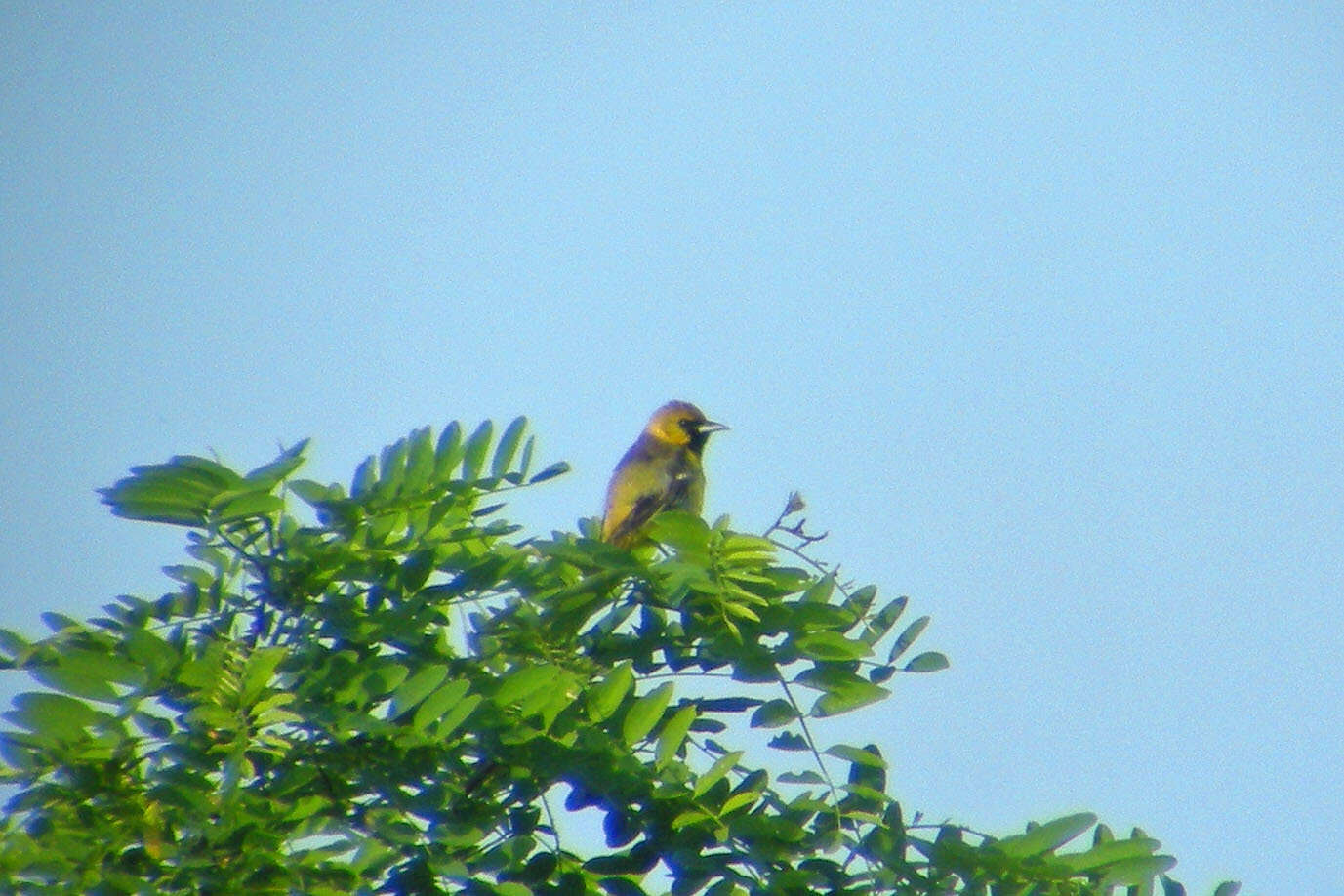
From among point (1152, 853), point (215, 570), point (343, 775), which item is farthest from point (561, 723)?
point (1152, 853)

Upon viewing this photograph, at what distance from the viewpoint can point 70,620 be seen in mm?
2807

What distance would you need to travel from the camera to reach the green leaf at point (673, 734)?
9.55 feet

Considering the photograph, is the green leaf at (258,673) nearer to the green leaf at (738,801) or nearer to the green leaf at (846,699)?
the green leaf at (738,801)

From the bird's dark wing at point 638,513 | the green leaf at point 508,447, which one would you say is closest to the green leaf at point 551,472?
the green leaf at point 508,447

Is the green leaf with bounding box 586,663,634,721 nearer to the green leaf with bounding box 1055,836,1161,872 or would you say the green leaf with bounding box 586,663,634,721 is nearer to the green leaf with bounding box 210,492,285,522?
the green leaf with bounding box 210,492,285,522

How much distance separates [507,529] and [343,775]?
69cm

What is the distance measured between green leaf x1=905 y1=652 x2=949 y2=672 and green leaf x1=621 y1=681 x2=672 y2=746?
575 millimetres

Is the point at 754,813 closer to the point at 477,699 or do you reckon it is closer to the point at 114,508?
the point at 477,699

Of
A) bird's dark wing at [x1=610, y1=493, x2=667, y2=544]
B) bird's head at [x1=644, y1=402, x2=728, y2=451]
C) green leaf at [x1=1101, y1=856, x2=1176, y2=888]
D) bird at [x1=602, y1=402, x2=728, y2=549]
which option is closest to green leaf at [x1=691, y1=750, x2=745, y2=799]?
green leaf at [x1=1101, y1=856, x2=1176, y2=888]

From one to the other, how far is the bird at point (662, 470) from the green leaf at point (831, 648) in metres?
3.32

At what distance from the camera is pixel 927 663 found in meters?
3.20

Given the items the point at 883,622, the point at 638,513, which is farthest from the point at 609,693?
the point at 638,513

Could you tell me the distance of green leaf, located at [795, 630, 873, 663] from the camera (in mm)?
3055

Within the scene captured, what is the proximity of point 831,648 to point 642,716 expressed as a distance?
1.39ft
